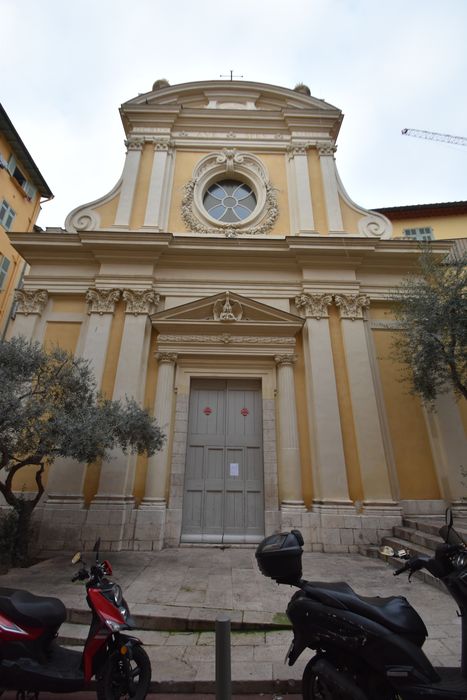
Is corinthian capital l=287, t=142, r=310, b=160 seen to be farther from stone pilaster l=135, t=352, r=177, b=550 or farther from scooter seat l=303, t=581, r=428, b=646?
scooter seat l=303, t=581, r=428, b=646

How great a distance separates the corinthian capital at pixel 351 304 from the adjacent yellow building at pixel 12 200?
1244cm

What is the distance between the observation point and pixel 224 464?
860 cm

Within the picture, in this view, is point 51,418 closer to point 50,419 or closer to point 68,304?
point 50,419

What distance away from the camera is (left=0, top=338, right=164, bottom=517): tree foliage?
221 inches

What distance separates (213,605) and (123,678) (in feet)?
6.07

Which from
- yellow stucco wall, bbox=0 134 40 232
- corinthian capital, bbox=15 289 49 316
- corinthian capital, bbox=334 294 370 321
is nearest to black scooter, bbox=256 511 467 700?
corinthian capital, bbox=334 294 370 321

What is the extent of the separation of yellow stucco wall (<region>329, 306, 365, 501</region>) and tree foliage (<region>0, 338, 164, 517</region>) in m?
4.40

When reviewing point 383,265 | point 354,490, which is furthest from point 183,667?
point 383,265

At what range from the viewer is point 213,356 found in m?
9.29

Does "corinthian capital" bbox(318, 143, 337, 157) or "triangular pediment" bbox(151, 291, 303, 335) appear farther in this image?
"corinthian capital" bbox(318, 143, 337, 157)

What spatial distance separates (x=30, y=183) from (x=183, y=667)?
19.3m

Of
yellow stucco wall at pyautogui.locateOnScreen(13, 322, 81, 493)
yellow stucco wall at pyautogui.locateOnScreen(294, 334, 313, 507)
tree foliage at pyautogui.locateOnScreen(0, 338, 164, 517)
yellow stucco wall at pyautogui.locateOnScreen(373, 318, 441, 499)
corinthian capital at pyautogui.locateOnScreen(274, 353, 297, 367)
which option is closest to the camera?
tree foliage at pyautogui.locateOnScreen(0, 338, 164, 517)

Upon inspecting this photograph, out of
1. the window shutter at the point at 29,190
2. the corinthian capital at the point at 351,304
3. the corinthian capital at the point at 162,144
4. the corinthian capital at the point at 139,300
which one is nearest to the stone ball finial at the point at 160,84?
the corinthian capital at the point at 162,144

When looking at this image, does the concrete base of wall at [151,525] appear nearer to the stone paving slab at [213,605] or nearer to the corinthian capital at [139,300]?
the stone paving slab at [213,605]
